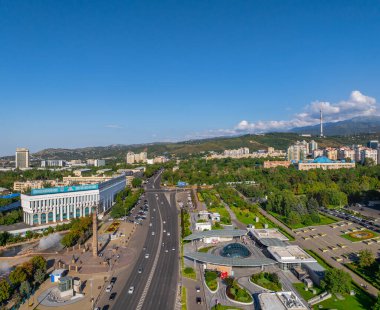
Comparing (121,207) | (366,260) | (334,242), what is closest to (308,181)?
(334,242)

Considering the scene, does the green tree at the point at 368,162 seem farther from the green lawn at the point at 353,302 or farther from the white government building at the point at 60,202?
the green lawn at the point at 353,302

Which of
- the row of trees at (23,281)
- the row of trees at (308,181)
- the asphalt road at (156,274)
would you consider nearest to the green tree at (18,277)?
the row of trees at (23,281)

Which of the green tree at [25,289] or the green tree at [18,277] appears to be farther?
the green tree at [18,277]

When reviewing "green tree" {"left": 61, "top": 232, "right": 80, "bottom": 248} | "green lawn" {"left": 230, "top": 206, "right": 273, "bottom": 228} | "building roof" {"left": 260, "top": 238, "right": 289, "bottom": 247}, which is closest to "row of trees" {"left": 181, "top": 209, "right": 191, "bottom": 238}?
"green lawn" {"left": 230, "top": 206, "right": 273, "bottom": 228}

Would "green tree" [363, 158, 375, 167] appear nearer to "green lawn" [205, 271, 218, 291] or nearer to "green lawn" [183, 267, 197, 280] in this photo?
"green lawn" [205, 271, 218, 291]

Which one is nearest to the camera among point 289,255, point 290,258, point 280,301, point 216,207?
point 280,301

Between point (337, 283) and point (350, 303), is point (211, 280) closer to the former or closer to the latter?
point (337, 283)
